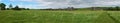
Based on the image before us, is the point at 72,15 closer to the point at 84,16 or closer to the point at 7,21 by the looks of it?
the point at 84,16

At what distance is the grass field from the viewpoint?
429 cm

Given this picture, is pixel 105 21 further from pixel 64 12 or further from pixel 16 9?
pixel 16 9

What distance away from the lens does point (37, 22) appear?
14.0 feet

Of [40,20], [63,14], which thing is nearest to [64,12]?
[63,14]

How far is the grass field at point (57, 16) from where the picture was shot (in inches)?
169

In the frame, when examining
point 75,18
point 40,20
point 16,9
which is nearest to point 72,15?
point 75,18

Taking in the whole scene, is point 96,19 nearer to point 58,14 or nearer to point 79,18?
point 79,18

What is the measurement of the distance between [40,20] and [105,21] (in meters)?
0.82

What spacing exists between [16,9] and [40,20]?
36cm

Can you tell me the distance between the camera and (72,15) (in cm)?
439

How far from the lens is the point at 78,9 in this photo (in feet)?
14.6

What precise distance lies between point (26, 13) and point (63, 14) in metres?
0.47

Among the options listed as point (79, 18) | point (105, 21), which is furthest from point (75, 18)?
point (105, 21)

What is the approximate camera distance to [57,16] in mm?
4363
